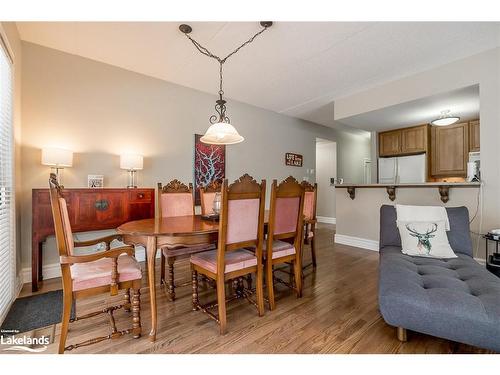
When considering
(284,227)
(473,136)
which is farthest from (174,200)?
(473,136)

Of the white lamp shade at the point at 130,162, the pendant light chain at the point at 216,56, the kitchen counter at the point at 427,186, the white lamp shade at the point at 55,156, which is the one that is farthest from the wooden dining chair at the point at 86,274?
the kitchen counter at the point at 427,186

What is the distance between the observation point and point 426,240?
7.06ft

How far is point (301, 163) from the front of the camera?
5.36 m

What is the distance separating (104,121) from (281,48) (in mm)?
2348

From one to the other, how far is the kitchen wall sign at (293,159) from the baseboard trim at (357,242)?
1.77 meters

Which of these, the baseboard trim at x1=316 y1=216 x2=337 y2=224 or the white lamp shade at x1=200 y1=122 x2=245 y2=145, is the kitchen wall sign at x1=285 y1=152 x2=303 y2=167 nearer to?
the baseboard trim at x1=316 y1=216 x2=337 y2=224

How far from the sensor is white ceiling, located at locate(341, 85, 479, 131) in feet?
10.5

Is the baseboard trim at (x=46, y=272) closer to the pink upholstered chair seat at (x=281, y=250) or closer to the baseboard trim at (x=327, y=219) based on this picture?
the pink upholstered chair seat at (x=281, y=250)

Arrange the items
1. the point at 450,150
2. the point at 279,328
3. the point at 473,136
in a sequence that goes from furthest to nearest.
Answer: the point at 450,150 < the point at 473,136 < the point at 279,328

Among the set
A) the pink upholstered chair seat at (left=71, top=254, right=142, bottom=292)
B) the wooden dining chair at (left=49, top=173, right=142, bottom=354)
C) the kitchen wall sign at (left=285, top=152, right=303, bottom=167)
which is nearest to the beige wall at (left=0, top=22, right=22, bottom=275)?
the wooden dining chair at (left=49, top=173, right=142, bottom=354)

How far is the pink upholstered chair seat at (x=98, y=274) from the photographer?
1412mm

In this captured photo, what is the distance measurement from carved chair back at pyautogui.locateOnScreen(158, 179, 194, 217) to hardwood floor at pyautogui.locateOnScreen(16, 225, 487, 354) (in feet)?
2.65

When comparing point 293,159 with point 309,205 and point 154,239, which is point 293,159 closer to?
point 309,205
